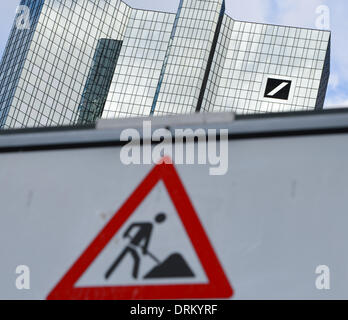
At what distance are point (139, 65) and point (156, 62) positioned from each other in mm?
3223

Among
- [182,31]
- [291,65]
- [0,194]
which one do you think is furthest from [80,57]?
[0,194]

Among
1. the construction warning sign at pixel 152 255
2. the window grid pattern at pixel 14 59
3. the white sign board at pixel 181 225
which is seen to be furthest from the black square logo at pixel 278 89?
the construction warning sign at pixel 152 255

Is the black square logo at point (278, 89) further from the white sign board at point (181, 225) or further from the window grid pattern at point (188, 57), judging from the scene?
the white sign board at point (181, 225)

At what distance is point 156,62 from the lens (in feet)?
348

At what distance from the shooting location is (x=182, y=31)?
106m

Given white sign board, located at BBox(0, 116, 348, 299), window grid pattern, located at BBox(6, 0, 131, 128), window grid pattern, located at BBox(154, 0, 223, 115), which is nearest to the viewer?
white sign board, located at BBox(0, 116, 348, 299)

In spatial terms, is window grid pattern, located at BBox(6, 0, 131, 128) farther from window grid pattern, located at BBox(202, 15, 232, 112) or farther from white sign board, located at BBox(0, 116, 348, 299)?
white sign board, located at BBox(0, 116, 348, 299)

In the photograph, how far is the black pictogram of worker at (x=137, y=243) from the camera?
10.8 feet

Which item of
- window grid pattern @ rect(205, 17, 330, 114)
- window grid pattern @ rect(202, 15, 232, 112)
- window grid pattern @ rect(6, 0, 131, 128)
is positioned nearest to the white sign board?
window grid pattern @ rect(6, 0, 131, 128)

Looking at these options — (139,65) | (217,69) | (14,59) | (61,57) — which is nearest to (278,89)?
(217,69)

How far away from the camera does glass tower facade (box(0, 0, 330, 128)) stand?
101125 mm

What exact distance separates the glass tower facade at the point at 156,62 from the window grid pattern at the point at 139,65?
170mm

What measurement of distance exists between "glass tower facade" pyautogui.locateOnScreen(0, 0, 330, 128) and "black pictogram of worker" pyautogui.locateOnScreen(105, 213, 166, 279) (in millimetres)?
95579
